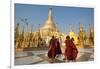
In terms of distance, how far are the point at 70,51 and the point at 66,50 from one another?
0.05 metres

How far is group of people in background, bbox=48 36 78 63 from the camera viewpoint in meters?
2.08

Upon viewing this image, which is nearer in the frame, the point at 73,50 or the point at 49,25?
the point at 49,25

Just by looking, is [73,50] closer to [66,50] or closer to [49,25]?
[66,50]

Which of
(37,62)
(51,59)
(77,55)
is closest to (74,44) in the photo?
(77,55)

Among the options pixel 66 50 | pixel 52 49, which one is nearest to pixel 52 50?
pixel 52 49

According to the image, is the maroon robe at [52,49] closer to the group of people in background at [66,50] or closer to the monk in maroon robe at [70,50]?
the group of people in background at [66,50]

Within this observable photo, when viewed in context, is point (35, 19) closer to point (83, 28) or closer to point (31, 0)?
point (31, 0)

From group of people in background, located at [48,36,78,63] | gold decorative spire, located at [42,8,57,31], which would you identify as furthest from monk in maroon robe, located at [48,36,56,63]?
gold decorative spire, located at [42,8,57,31]

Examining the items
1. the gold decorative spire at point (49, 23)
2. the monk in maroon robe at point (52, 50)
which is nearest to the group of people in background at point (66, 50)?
the monk in maroon robe at point (52, 50)

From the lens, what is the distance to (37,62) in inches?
80.0

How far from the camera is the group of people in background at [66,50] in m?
2.08

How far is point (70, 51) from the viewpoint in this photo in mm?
2152

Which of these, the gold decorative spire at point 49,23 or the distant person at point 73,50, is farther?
the distant person at point 73,50

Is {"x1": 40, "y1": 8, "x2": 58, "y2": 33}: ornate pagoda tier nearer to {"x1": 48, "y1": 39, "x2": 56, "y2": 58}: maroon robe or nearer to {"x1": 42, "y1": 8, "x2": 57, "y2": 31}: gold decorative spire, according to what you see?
{"x1": 42, "y1": 8, "x2": 57, "y2": 31}: gold decorative spire
